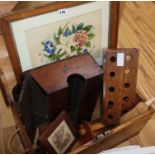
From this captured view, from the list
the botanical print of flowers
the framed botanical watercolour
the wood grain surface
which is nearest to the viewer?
the framed botanical watercolour

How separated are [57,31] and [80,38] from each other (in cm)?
11

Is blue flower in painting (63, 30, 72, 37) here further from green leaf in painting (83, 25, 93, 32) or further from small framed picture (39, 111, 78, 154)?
small framed picture (39, 111, 78, 154)

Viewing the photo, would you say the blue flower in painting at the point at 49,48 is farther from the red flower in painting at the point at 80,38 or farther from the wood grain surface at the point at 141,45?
the wood grain surface at the point at 141,45

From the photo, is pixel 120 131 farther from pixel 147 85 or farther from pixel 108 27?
pixel 147 85

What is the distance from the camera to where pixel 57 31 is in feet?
3.43

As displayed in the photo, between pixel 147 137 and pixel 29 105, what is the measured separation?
2.29 ft

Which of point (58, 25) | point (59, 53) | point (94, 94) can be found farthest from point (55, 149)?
point (58, 25)

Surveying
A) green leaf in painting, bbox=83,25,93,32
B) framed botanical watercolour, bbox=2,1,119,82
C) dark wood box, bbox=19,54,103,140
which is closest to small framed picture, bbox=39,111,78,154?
dark wood box, bbox=19,54,103,140

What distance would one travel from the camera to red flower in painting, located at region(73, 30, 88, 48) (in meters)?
1.09

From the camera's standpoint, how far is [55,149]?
44.5 inches

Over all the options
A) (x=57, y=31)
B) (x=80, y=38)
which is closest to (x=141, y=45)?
(x=80, y=38)

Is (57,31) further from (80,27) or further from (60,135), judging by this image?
(60,135)

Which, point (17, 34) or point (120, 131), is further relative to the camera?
point (120, 131)

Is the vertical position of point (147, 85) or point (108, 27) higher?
point (108, 27)
